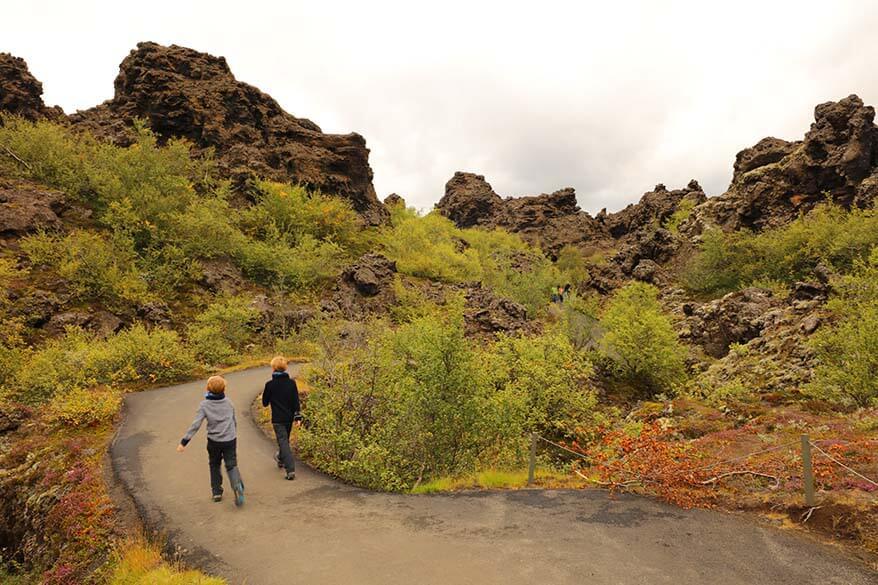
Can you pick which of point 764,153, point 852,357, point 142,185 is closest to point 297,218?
point 142,185

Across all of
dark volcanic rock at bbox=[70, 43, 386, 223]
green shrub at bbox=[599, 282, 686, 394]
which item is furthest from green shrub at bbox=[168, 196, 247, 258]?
green shrub at bbox=[599, 282, 686, 394]

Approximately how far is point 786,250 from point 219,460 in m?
54.3

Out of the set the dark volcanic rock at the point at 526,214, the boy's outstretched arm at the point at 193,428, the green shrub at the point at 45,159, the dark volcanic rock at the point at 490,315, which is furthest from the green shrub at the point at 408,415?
the dark volcanic rock at the point at 526,214

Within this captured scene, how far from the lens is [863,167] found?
44438 millimetres

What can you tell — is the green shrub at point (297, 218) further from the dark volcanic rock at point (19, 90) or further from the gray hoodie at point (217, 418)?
the gray hoodie at point (217, 418)

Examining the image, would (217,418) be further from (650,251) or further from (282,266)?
(650,251)

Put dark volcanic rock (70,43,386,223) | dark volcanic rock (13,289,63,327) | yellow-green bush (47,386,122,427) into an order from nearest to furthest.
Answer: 1. yellow-green bush (47,386,122,427)
2. dark volcanic rock (13,289,63,327)
3. dark volcanic rock (70,43,386,223)

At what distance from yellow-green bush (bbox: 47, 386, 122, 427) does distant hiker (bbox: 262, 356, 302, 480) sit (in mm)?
8115

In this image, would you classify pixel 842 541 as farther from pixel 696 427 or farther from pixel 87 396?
pixel 87 396

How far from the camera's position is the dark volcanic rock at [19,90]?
1693 inches

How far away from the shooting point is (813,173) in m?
48.6

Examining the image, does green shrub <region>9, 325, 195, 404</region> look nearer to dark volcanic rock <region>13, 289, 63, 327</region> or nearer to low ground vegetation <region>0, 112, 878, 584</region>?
low ground vegetation <region>0, 112, 878, 584</region>

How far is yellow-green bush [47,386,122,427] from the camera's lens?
12.8 meters

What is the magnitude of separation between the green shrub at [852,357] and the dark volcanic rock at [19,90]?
225 ft
